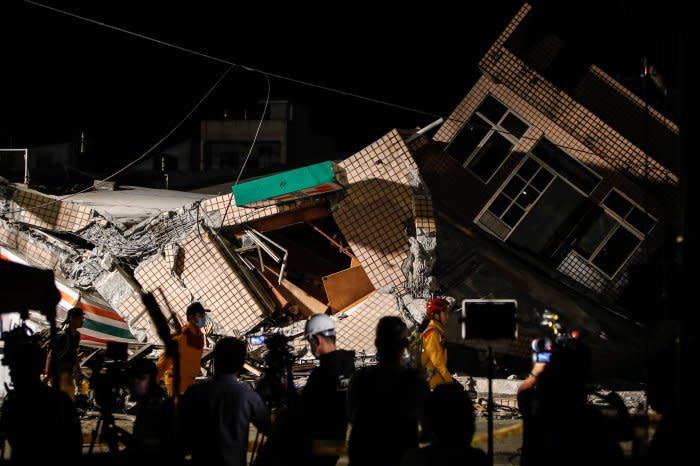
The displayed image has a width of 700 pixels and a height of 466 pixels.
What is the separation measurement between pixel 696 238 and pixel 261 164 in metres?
30.0

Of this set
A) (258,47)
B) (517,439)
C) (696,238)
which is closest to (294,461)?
(696,238)

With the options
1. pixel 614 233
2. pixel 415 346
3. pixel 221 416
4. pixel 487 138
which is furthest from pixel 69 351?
pixel 614 233

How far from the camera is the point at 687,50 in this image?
527 centimetres

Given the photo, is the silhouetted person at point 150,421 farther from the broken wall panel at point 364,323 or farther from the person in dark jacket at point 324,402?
the broken wall panel at point 364,323

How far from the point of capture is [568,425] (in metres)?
4.85

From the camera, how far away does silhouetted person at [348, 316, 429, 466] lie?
17.4 feet

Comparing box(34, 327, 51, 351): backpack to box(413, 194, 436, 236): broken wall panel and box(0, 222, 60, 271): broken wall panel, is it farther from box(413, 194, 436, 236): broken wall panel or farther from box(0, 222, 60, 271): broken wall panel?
box(413, 194, 436, 236): broken wall panel

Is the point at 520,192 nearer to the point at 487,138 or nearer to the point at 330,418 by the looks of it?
the point at 487,138

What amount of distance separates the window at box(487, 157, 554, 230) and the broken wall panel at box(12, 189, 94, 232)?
7.68 m

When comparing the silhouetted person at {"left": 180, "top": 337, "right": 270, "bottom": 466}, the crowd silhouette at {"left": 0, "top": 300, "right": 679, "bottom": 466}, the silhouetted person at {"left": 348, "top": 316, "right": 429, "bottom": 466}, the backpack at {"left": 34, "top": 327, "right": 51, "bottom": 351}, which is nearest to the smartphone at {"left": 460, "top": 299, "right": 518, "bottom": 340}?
the crowd silhouette at {"left": 0, "top": 300, "right": 679, "bottom": 466}

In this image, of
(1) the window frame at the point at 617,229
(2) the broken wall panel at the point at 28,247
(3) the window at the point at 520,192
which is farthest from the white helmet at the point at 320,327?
(1) the window frame at the point at 617,229

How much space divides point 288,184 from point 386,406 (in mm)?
7604

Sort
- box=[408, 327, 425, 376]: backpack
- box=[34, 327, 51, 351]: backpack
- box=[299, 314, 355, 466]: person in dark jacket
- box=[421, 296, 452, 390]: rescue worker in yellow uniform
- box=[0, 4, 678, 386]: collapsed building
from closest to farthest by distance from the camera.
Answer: box=[299, 314, 355, 466]: person in dark jacket
box=[421, 296, 452, 390]: rescue worker in yellow uniform
box=[408, 327, 425, 376]: backpack
box=[34, 327, 51, 351]: backpack
box=[0, 4, 678, 386]: collapsed building

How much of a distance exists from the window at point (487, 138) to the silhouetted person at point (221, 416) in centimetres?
1131
